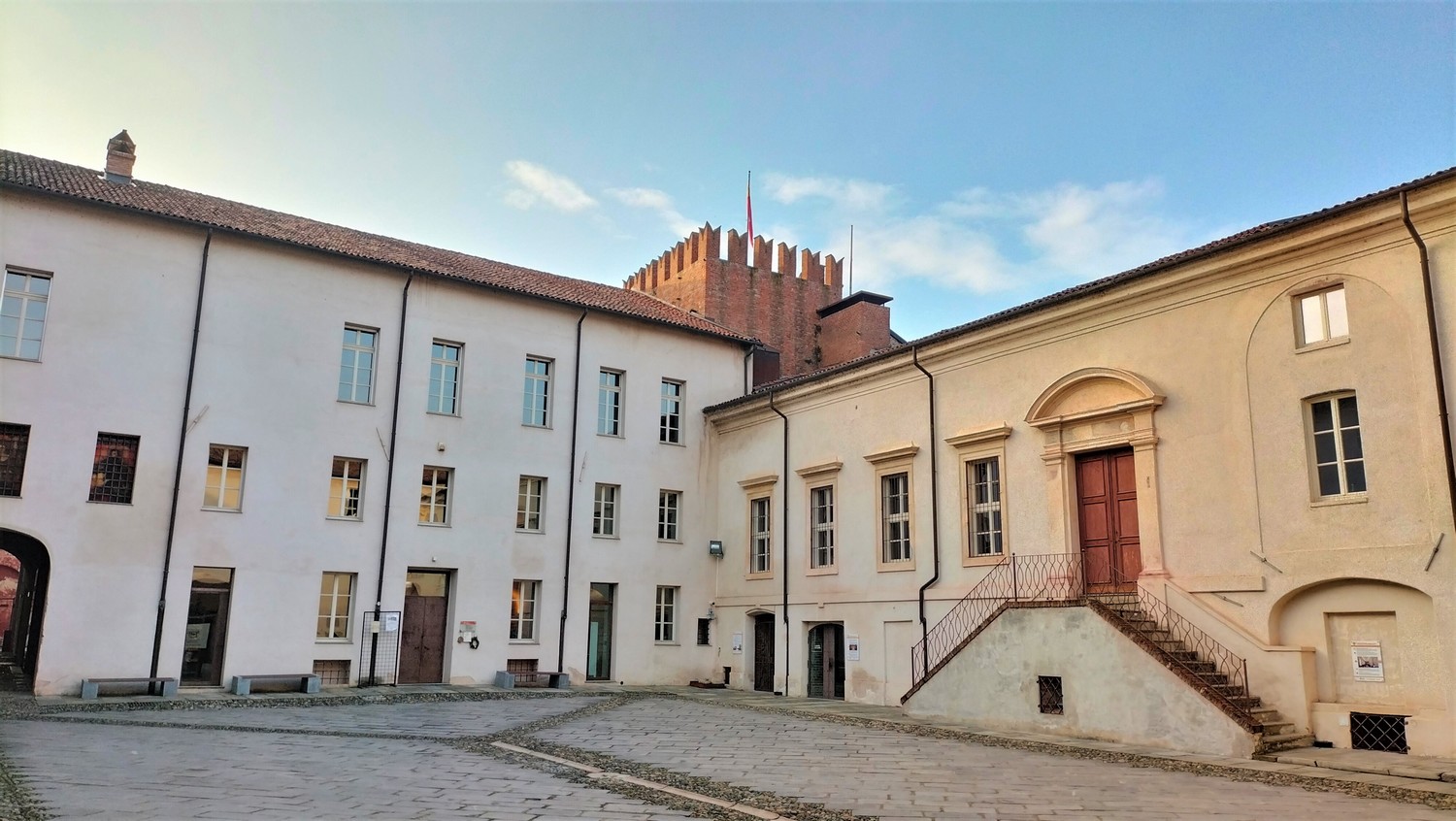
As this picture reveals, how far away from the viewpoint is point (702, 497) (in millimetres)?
25250

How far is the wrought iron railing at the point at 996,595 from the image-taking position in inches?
636

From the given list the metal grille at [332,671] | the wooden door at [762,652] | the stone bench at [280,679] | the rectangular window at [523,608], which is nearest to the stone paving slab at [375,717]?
the stone bench at [280,679]

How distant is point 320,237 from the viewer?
21.9m

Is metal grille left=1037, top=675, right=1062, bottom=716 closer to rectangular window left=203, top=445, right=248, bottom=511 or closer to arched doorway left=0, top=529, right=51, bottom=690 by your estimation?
rectangular window left=203, top=445, right=248, bottom=511

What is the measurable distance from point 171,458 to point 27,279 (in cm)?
404

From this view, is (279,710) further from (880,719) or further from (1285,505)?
(1285,505)

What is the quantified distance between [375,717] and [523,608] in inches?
285

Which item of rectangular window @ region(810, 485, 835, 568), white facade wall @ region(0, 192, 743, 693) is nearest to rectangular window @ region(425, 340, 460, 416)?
white facade wall @ region(0, 192, 743, 693)

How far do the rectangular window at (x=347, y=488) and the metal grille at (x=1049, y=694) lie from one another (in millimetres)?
13582

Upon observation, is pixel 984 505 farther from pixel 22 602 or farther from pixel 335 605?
pixel 22 602

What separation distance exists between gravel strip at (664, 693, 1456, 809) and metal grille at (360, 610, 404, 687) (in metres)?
6.05

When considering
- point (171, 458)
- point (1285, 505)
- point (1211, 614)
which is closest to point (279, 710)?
point (171, 458)

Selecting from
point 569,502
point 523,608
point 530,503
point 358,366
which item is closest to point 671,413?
point 569,502

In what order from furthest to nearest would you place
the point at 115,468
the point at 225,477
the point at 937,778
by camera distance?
Answer: the point at 225,477
the point at 115,468
the point at 937,778
